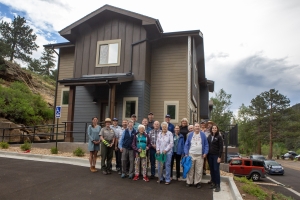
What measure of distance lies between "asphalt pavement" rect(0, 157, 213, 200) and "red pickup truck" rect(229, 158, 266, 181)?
1253 cm

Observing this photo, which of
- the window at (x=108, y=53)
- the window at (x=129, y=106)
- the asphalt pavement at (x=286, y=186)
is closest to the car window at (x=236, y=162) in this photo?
the asphalt pavement at (x=286, y=186)

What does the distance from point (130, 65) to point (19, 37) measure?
30.9 meters

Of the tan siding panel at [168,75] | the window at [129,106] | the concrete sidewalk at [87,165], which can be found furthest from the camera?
the tan siding panel at [168,75]

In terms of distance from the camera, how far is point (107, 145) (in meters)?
7.27

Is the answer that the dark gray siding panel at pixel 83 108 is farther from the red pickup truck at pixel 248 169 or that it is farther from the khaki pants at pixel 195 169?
the red pickup truck at pixel 248 169

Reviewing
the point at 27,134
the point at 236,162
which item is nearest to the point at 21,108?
the point at 27,134

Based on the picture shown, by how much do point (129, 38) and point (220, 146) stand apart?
28.0ft

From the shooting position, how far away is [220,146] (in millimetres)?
6184

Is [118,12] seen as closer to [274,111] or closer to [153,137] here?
[153,137]

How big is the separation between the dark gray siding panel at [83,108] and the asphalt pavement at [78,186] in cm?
539

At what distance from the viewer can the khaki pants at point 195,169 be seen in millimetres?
6227

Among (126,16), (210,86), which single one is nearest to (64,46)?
(126,16)

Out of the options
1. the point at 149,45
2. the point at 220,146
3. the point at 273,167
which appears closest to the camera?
the point at 220,146

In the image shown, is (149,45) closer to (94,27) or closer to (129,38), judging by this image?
(129,38)
